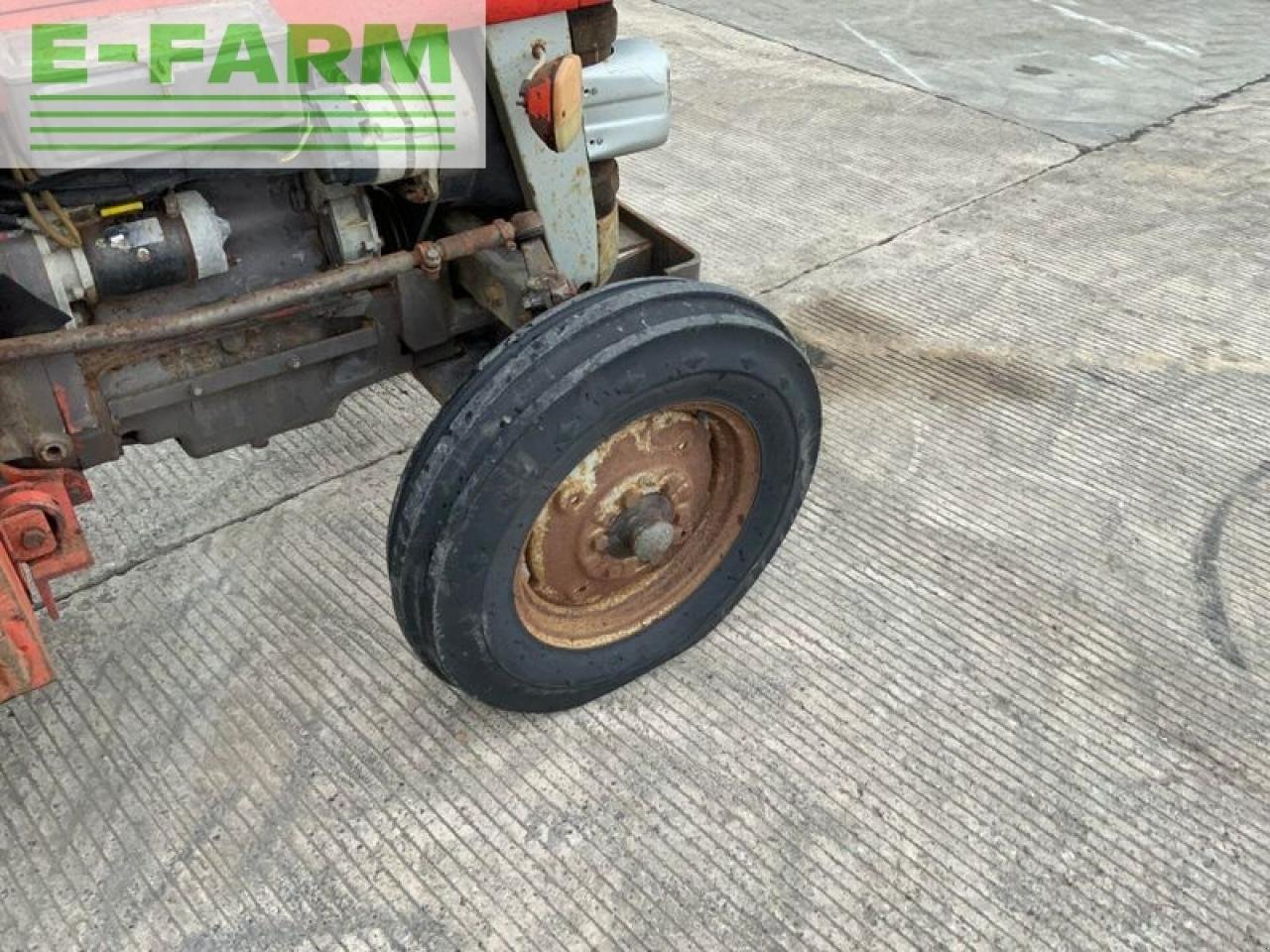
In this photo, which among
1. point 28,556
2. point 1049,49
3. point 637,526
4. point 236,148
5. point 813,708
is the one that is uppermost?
point 236,148

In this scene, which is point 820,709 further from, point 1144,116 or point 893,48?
point 893,48

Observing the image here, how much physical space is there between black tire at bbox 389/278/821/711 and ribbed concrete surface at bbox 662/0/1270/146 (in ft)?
11.1

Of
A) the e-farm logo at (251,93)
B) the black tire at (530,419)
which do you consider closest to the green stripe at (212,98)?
the e-farm logo at (251,93)

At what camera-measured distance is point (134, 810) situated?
1983 mm

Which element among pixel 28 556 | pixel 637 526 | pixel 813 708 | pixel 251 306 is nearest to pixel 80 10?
pixel 251 306

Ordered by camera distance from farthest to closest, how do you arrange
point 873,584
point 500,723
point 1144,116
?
point 1144,116 < point 873,584 < point 500,723

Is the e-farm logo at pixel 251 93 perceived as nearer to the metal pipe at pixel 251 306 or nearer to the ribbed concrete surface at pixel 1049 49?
the metal pipe at pixel 251 306

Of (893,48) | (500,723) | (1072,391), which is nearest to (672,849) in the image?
(500,723)

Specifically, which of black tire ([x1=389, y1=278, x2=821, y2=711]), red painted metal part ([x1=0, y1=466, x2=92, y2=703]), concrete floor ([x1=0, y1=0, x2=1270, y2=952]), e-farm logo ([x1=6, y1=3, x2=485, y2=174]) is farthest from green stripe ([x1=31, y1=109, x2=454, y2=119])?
concrete floor ([x1=0, y1=0, x2=1270, y2=952])

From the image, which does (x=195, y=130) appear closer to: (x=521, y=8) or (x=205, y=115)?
(x=205, y=115)

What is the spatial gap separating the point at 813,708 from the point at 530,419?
915 mm

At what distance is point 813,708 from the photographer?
218cm

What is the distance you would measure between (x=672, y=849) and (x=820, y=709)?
16.9 inches

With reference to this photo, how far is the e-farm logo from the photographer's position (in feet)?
4.81
